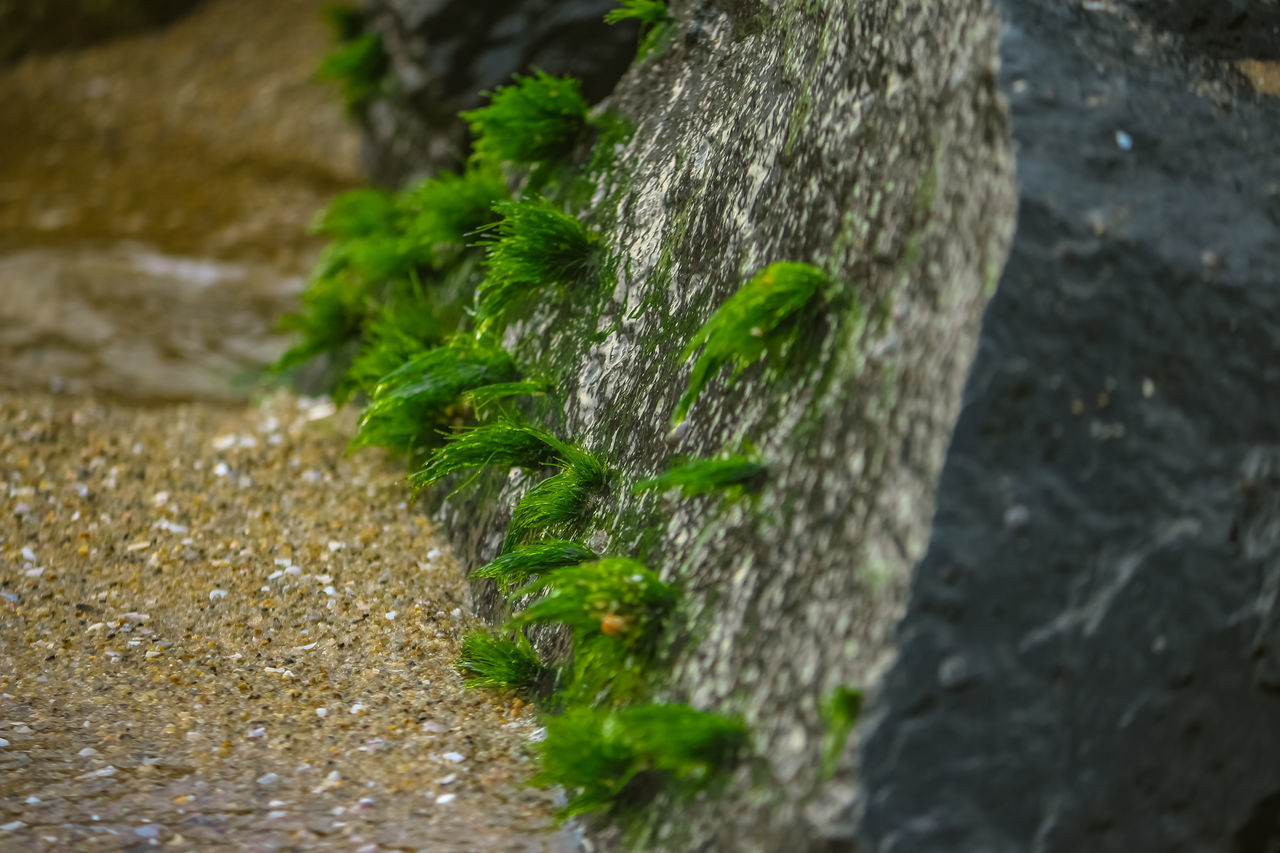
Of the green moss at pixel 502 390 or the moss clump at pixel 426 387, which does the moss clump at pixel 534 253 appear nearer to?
the moss clump at pixel 426 387

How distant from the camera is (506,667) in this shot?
2574 mm

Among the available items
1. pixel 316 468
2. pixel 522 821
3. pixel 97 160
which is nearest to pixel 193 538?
pixel 316 468

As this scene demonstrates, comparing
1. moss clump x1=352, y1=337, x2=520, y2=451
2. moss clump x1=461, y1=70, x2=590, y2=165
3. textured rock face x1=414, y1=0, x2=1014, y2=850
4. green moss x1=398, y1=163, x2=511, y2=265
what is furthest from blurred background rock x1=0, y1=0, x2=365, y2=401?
textured rock face x1=414, y1=0, x2=1014, y2=850

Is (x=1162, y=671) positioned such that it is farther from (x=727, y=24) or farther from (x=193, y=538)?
(x=193, y=538)

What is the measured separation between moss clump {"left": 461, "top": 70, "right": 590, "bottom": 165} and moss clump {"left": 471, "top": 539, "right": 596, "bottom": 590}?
5.01 ft

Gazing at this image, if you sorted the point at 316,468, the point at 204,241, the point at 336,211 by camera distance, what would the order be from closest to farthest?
the point at 316,468 → the point at 336,211 → the point at 204,241

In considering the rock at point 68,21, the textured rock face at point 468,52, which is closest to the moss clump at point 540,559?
the textured rock face at point 468,52

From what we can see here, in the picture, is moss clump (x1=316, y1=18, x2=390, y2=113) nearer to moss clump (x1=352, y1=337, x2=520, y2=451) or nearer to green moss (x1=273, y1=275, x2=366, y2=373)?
green moss (x1=273, y1=275, x2=366, y2=373)

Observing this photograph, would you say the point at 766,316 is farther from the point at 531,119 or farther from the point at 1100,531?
the point at 531,119

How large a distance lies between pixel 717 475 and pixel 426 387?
4.05ft

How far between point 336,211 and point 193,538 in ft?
7.30

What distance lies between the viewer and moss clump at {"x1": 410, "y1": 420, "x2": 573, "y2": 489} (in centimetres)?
280

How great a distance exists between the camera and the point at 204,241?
652 cm

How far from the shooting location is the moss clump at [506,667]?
8.44 ft
